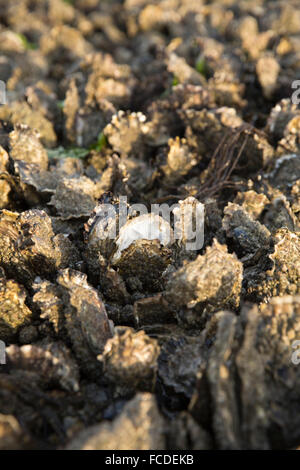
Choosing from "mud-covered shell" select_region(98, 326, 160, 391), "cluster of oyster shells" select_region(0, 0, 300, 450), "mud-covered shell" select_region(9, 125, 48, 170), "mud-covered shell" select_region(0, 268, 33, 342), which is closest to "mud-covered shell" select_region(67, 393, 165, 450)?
"cluster of oyster shells" select_region(0, 0, 300, 450)

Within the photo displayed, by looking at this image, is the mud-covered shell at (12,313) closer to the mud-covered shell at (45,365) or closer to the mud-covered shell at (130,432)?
the mud-covered shell at (45,365)

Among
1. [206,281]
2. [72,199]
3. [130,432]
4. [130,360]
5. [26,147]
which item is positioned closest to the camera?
[130,432]

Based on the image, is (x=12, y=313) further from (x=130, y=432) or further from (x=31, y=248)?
(x=130, y=432)

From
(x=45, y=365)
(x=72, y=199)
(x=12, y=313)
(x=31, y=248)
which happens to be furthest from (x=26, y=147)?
(x=45, y=365)

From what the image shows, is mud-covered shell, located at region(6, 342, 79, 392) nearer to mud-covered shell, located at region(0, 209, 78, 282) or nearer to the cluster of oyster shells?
the cluster of oyster shells

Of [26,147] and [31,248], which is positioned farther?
[26,147]

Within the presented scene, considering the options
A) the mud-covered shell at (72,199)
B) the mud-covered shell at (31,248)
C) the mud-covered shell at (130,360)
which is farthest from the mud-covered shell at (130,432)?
the mud-covered shell at (72,199)

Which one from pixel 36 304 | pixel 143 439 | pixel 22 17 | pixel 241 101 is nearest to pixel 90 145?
pixel 241 101

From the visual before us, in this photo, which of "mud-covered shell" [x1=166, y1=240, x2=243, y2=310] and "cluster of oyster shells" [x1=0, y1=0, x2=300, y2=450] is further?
"mud-covered shell" [x1=166, y1=240, x2=243, y2=310]

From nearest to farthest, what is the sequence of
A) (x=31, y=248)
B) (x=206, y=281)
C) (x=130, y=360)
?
(x=130, y=360) < (x=206, y=281) < (x=31, y=248)
